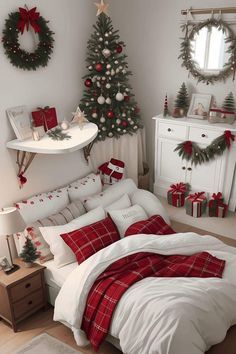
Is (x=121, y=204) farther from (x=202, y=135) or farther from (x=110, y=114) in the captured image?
(x=202, y=135)

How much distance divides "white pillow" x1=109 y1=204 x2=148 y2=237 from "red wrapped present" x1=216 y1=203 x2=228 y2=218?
1.22 m

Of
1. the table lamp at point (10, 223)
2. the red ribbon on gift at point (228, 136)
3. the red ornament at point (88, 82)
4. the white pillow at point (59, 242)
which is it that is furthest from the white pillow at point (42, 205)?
the red ribbon on gift at point (228, 136)

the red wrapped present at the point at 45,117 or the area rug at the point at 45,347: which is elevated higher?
the red wrapped present at the point at 45,117

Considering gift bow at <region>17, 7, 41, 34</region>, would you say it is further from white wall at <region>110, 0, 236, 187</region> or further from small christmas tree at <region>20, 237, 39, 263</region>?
small christmas tree at <region>20, 237, 39, 263</region>

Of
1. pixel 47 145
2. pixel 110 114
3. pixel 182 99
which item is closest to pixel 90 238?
pixel 47 145

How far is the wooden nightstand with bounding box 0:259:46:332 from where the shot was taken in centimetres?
292

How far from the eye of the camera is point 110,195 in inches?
153

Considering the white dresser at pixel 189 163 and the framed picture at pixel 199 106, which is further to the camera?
the framed picture at pixel 199 106

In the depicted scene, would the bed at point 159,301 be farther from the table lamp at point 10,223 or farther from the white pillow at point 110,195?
the white pillow at point 110,195

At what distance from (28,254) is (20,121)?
3.95 feet

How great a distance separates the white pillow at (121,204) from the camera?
368cm

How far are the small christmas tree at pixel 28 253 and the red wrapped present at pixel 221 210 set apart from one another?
2355 millimetres

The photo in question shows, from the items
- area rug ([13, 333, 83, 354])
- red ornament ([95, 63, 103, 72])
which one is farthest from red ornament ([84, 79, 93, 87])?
area rug ([13, 333, 83, 354])

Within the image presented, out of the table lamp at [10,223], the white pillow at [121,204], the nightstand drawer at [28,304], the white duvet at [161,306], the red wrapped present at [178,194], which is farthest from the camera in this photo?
the red wrapped present at [178,194]
